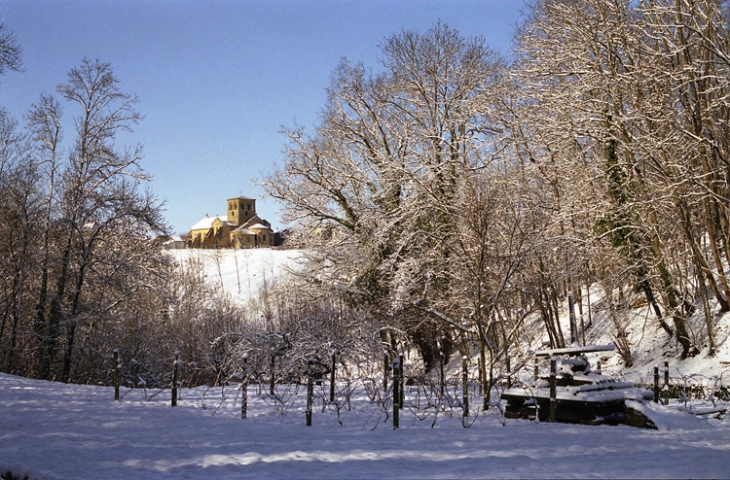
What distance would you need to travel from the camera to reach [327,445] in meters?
9.48

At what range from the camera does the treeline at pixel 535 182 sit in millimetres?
16844

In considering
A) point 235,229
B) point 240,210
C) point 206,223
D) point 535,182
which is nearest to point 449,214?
point 535,182

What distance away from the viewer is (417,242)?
2353 cm

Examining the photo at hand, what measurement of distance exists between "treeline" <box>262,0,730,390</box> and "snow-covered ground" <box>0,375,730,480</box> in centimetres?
328

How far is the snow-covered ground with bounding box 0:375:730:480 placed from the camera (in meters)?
7.77

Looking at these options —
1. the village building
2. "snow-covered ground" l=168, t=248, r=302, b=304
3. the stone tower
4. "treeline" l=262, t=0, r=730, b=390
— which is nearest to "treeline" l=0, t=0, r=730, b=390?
"treeline" l=262, t=0, r=730, b=390

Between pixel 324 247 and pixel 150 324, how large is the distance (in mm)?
8336

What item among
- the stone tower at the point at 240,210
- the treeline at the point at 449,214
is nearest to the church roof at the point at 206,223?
the stone tower at the point at 240,210

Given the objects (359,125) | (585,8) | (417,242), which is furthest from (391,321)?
(585,8)

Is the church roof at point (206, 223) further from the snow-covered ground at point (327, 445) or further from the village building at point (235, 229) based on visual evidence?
the snow-covered ground at point (327, 445)

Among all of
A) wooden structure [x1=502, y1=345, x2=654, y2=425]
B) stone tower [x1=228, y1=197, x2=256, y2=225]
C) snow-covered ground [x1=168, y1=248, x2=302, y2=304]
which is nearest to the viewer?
wooden structure [x1=502, y1=345, x2=654, y2=425]

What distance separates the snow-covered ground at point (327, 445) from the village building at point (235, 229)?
107m

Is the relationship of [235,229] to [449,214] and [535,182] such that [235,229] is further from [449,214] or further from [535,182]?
[449,214]

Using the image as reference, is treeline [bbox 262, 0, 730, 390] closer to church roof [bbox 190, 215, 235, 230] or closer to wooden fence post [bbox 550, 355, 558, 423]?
wooden fence post [bbox 550, 355, 558, 423]
